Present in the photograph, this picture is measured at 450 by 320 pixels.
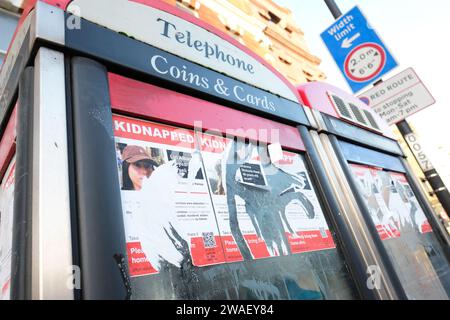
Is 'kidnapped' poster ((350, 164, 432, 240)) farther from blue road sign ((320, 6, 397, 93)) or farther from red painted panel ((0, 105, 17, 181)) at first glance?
red painted panel ((0, 105, 17, 181))

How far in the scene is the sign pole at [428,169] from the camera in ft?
9.40

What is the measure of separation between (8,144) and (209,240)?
74 centimetres

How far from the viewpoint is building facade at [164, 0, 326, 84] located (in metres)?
7.03

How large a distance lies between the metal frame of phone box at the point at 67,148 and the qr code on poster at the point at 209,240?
299 millimetres

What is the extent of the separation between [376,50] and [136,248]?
10.8 feet

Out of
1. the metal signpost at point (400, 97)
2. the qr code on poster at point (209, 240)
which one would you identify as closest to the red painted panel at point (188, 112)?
the qr code on poster at point (209, 240)

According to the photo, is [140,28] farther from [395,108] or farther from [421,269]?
[395,108]

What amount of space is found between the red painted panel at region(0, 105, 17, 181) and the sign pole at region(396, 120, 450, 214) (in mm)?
3412

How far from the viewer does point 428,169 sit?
2.99m

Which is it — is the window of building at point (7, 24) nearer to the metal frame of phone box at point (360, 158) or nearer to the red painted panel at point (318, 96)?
the red painted panel at point (318, 96)

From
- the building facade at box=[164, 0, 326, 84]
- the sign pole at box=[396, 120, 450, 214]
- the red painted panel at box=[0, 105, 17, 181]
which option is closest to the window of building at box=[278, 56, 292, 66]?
the building facade at box=[164, 0, 326, 84]

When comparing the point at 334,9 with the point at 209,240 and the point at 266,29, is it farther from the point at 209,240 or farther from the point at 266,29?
the point at 266,29

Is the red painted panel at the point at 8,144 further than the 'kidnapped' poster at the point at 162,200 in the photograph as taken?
Yes

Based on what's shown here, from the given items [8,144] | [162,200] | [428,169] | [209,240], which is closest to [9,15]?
[8,144]
